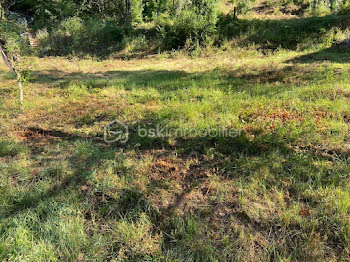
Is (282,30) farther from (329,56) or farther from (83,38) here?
(83,38)

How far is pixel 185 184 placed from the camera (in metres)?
2.79

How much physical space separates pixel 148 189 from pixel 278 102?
3284mm

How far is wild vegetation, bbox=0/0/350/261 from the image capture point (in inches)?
78.5

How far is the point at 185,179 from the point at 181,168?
9.4 inches

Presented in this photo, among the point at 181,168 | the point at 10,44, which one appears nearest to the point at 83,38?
the point at 10,44

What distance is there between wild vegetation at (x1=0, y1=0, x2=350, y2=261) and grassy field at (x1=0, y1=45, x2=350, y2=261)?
1 centimetres

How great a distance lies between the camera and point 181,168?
3090mm

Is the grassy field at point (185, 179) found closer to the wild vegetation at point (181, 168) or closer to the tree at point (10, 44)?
the wild vegetation at point (181, 168)

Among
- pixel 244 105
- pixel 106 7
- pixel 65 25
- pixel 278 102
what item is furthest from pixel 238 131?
pixel 106 7

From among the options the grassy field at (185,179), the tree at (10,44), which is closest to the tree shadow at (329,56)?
the grassy field at (185,179)

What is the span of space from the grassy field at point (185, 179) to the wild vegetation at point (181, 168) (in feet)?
0.05

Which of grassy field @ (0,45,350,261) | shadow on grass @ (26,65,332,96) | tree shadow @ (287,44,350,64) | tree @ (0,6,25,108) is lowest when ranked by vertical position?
grassy field @ (0,45,350,261)

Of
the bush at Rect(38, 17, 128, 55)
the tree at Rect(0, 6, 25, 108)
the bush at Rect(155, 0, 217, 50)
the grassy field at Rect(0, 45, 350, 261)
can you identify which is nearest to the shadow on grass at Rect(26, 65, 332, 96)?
the grassy field at Rect(0, 45, 350, 261)

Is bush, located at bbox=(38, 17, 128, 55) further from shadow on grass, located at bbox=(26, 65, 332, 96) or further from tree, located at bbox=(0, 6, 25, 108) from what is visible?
tree, located at bbox=(0, 6, 25, 108)
